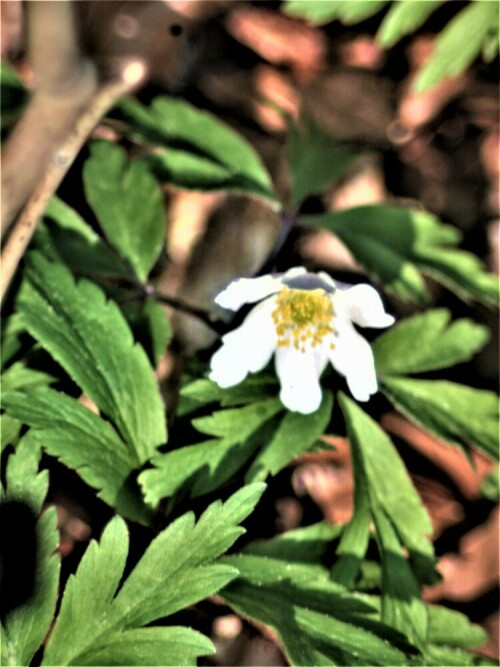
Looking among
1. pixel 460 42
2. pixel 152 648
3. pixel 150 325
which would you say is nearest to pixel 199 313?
pixel 150 325

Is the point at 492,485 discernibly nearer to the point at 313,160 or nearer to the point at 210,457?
the point at 210,457

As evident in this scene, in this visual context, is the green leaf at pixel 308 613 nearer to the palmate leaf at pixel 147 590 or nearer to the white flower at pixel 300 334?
the palmate leaf at pixel 147 590

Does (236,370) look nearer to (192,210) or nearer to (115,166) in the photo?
(115,166)

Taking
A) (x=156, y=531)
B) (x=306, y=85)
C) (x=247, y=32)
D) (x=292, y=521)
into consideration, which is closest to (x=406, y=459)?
(x=292, y=521)

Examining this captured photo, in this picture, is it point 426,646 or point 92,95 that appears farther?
point 92,95

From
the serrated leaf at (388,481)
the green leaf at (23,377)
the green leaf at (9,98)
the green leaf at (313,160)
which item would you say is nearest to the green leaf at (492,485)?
the serrated leaf at (388,481)

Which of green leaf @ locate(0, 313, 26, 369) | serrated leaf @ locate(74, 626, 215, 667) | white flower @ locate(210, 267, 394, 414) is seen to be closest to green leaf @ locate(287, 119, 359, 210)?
white flower @ locate(210, 267, 394, 414)
